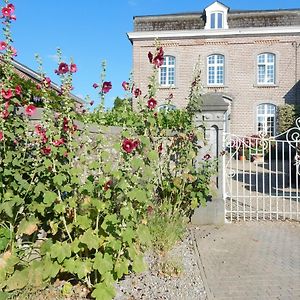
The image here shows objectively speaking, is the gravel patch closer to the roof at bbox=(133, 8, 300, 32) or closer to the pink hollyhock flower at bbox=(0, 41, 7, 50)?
the pink hollyhock flower at bbox=(0, 41, 7, 50)

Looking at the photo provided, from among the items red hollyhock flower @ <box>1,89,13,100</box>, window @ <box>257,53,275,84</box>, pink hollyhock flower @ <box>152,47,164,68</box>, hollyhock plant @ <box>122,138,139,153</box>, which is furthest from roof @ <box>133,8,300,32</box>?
hollyhock plant @ <box>122,138,139,153</box>

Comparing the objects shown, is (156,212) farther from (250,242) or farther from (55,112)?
(55,112)

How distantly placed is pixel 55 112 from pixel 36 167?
2.45 ft

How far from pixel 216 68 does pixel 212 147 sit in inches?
690

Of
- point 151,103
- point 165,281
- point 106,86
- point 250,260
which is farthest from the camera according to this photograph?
point 250,260

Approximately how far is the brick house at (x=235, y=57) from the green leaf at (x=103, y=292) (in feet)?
62.1

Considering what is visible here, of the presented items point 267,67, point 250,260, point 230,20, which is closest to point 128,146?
point 250,260

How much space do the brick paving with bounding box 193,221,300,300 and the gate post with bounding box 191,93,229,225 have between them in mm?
224

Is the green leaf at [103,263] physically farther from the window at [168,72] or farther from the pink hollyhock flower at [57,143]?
the window at [168,72]

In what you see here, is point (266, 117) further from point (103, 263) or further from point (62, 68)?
point (103, 263)

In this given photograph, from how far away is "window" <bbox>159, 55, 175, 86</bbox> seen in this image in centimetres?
2291

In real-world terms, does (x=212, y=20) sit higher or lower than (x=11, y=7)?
higher

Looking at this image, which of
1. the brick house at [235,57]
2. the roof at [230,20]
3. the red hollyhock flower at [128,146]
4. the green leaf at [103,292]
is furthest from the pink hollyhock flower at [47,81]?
the roof at [230,20]

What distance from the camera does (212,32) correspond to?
22234mm
